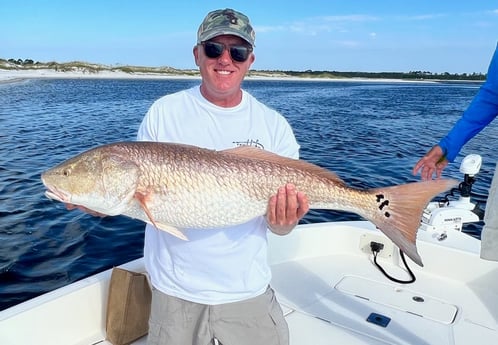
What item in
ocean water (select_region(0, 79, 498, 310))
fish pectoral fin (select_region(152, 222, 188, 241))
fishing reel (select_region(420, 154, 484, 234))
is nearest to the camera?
fish pectoral fin (select_region(152, 222, 188, 241))

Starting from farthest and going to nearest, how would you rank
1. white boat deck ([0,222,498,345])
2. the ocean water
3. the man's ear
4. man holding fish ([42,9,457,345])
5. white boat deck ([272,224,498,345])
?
the ocean water → white boat deck ([272,224,498,345]) → white boat deck ([0,222,498,345]) → the man's ear → man holding fish ([42,9,457,345])

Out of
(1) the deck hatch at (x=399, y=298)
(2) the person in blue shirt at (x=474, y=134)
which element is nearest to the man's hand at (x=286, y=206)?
(2) the person in blue shirt at (x=474, y=134)

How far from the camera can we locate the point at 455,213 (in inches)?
211

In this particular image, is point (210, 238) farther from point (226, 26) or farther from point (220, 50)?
point (226, 26)

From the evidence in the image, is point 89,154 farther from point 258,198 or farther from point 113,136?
point 113,136

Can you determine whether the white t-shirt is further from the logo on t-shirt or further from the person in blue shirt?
the person in blue shirt

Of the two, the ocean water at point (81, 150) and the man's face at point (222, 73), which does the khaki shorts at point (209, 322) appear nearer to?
the man's face at point (222, 73)

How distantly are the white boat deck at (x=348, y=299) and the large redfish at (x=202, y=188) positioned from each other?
4.17 ft

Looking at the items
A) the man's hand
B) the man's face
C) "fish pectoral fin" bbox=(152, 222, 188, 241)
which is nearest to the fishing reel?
the man's hand

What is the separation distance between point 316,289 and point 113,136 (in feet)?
53.2

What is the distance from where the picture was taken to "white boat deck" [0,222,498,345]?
348 cm

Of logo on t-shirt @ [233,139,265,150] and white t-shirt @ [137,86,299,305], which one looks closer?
white t-shirt @ [137,86,299,305]

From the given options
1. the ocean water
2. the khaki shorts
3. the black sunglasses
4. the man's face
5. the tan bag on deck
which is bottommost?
the ocean water

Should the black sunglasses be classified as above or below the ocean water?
above
